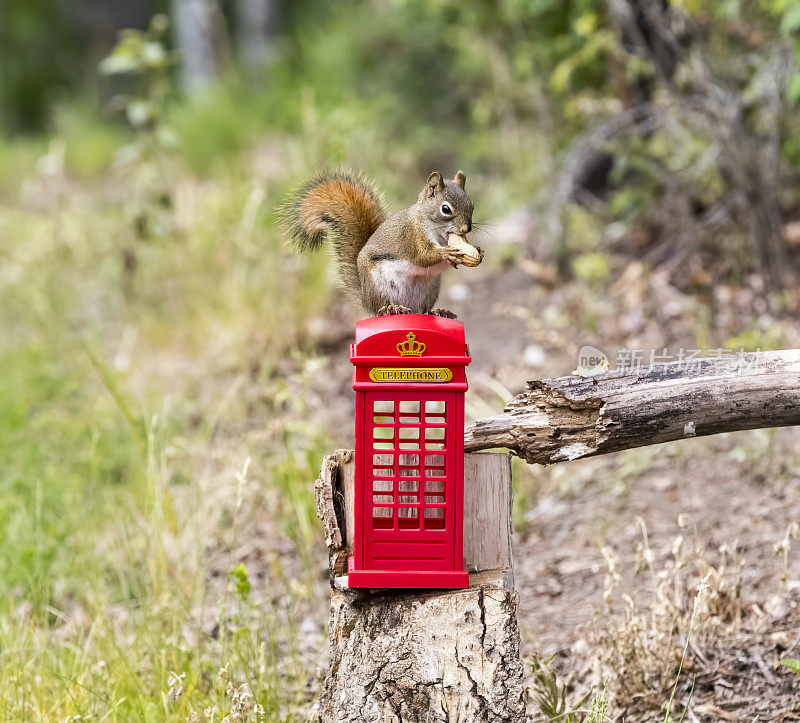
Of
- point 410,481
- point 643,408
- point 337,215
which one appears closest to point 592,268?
point 337,215

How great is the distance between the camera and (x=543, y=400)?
6.63 feet

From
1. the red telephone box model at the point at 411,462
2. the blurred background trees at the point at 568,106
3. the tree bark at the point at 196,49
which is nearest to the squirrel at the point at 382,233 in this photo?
the red telephone box model at the point at 411,462

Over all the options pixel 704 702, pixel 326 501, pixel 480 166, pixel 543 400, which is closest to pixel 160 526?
pixel 326 501

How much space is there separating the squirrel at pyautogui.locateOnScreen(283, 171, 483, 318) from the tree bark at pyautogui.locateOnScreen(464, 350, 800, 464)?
0.33 metres

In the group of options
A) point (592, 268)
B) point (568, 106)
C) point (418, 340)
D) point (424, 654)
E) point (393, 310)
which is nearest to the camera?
point (418, 340)

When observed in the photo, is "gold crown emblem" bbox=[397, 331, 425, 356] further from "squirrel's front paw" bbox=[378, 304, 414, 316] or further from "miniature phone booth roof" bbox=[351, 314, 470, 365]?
"squirrel's front paw" bbox=[378, 304, 414, 316]

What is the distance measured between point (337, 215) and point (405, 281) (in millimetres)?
296

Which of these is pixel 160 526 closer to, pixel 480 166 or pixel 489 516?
pixel 489 516

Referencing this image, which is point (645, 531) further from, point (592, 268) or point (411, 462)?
point (592, 268)

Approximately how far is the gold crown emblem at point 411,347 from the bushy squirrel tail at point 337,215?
19.2 inches

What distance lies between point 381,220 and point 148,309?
3.56m

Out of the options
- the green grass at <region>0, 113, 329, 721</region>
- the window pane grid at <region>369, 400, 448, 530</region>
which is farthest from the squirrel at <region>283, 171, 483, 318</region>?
the green grass at <region>0, 113, 329, 721</region>

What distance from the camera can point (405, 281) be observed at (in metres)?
2.07

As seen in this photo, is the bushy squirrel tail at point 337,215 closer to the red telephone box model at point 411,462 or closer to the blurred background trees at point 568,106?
the red telephone box model at point 411,462
